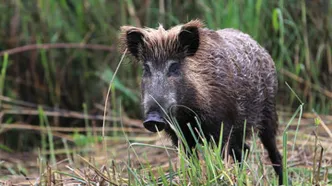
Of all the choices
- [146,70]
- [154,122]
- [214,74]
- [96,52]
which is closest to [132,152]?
[96,52]

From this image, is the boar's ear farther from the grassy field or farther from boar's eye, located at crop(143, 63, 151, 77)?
the grassy field

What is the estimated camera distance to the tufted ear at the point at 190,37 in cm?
480

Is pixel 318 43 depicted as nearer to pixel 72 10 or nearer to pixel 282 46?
pixel 282 46

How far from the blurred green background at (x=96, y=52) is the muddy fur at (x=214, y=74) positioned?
2.12m

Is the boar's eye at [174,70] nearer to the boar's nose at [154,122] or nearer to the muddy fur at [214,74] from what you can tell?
the muddy fur at [214,74]

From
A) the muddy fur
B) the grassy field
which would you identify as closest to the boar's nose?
the muddy fur

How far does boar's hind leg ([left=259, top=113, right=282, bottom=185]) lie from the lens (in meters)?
5.77

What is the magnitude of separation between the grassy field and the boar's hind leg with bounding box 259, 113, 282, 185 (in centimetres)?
120

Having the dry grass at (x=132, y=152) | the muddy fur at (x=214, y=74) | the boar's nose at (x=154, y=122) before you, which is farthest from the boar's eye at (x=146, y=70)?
the dry grass at (x=132, y=152)

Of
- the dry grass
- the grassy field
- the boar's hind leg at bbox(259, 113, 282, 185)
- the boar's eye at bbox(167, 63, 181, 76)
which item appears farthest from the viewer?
the grassy field

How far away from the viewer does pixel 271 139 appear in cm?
586

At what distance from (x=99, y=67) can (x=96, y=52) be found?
0.60 ft

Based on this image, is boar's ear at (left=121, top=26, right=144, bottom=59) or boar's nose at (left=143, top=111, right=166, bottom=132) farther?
boar's ear at (left=121, top=26, right=144, bottom=59)

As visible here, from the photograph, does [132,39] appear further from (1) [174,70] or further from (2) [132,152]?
(2) [132,152]
